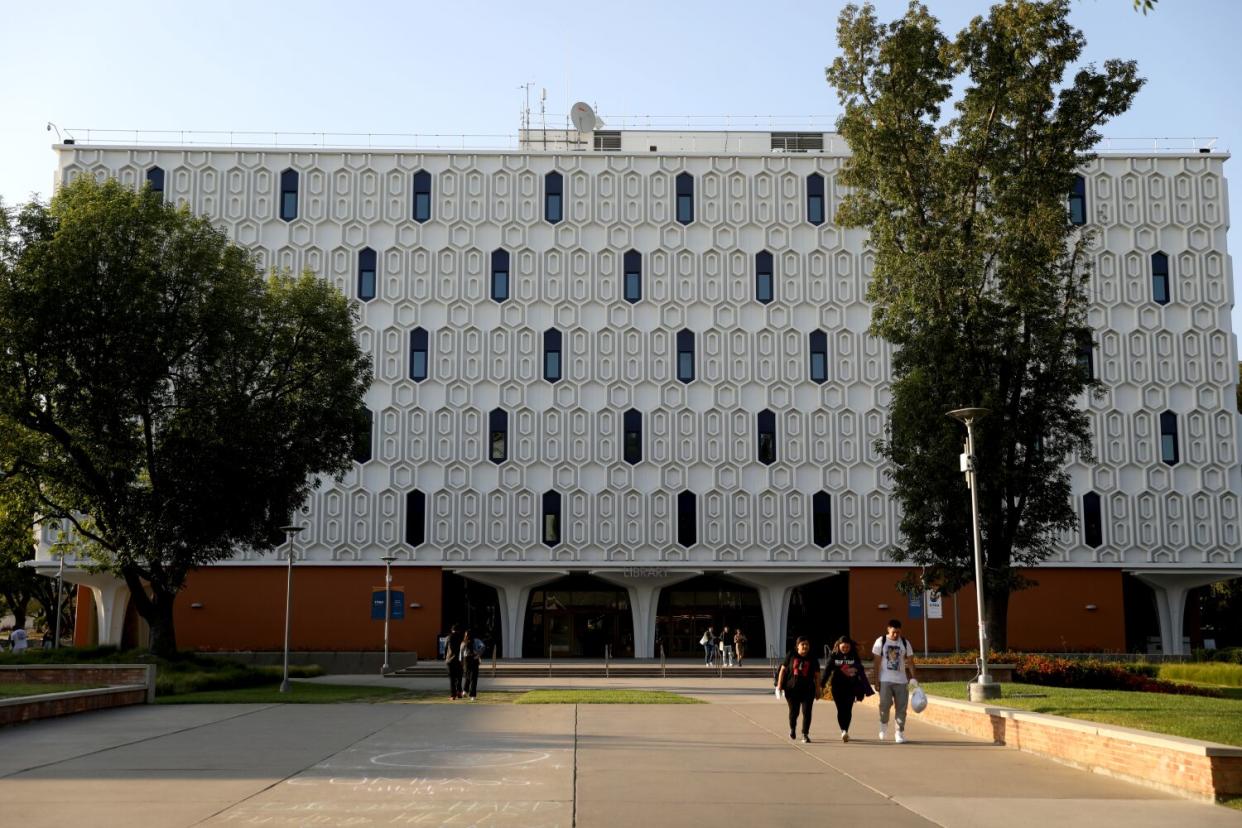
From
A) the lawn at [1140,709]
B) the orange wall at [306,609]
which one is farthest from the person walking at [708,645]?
the lawn at [1140,709]

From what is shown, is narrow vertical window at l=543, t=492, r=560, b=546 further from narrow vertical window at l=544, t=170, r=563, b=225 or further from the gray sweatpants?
the gray sweatpants

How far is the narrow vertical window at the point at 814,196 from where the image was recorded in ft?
160

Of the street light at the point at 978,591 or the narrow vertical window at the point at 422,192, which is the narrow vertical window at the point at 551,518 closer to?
the narrow vertical window at the point at 422,192

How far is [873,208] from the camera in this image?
27.7 meters

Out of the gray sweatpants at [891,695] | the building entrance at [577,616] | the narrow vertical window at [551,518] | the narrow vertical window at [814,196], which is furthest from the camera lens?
the building entrance at [577,616]

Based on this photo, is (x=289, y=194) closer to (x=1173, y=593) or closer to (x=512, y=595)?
(x=512, y=595)

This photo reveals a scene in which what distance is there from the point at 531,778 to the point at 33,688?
467 inches

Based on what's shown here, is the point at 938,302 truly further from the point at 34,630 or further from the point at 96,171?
the point at 34,630

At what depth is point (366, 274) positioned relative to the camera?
4797 cm

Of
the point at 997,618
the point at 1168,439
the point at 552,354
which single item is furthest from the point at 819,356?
the point at 997,618

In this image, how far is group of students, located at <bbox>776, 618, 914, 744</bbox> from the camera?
16.4 m

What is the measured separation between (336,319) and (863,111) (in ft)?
46.1

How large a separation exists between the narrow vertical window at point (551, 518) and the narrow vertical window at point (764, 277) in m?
11.3

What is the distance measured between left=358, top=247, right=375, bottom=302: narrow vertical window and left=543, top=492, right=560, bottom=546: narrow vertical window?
35.0 ft
